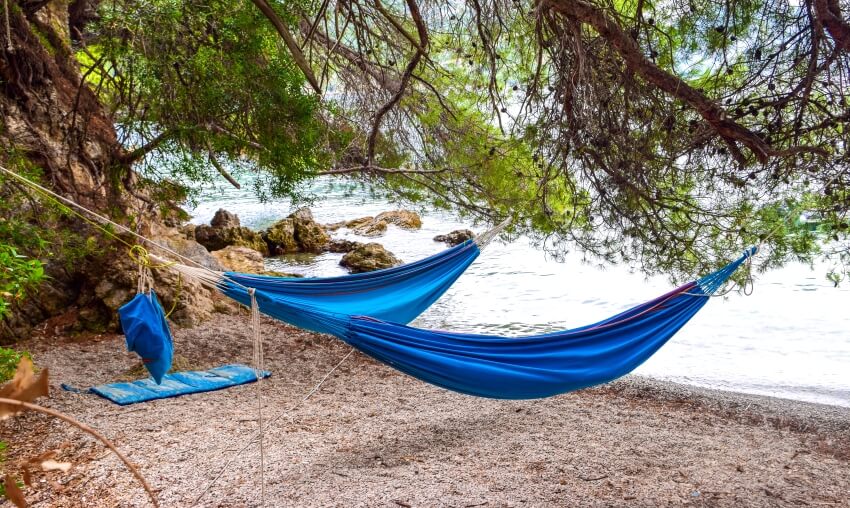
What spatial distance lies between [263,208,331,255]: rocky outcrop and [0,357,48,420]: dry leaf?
29.0ft

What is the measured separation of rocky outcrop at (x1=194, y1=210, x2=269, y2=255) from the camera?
28.2 ft

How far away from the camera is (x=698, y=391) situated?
3631 millimetres

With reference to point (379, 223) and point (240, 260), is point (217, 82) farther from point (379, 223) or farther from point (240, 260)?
point (379, 223)

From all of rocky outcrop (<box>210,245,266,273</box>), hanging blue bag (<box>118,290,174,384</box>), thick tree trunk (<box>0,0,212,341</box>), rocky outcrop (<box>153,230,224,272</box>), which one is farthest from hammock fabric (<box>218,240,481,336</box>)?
rocky outcrop (<box>210,245,266,273</box>)

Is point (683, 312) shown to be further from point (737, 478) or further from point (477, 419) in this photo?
point (477, 419)

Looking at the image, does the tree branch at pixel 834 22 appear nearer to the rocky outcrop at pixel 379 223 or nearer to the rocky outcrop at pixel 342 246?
the rocky outcrop at pixel 342 246

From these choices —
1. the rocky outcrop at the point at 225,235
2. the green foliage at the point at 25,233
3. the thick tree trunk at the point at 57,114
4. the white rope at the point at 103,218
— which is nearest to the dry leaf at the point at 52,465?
the white rope at the point at 103,218

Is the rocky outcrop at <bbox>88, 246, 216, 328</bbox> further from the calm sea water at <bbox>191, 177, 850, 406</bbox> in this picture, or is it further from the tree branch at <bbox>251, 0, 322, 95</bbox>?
the tree branch at <bbox>251, 0, 322, 95</bbox>

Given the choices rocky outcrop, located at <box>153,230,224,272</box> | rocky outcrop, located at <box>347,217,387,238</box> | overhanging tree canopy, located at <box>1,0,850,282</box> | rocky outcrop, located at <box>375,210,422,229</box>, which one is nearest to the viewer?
overhanging tree canopy, located at <box>1,0,850,282</box>

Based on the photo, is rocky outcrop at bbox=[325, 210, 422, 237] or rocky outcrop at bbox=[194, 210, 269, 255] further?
rocky outcrop at bbox=[325, 210, 422, 237]

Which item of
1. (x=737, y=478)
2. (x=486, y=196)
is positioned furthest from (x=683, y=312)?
(x=486, y=196)

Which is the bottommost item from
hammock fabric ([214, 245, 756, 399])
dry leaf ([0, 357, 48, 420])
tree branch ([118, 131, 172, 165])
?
hammock fabric ([214, 245, 756, 399])

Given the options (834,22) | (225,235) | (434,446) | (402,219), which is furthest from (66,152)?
(402,219)

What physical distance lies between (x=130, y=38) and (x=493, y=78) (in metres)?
1.55
